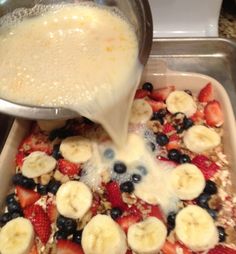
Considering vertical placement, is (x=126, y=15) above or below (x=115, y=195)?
above

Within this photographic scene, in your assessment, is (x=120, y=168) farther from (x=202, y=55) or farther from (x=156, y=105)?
(x=202, y=55)

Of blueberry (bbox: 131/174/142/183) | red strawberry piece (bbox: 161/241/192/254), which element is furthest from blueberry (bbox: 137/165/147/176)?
red strawberry piece (bbox: 161/241/192/254)

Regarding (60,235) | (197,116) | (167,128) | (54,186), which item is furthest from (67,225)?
(197,116)

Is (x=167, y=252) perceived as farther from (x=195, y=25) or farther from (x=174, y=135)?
(x=195, y=25)

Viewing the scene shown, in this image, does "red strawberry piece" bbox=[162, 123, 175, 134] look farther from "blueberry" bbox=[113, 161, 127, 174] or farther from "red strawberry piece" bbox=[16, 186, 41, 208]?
"red strawberry piece" bbox=[16, 186, 41, 208]

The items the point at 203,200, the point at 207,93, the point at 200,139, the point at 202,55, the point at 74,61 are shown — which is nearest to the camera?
the point at 74,61

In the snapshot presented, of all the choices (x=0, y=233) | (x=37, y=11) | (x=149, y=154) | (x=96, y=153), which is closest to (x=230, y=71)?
(x=149, y=154)
